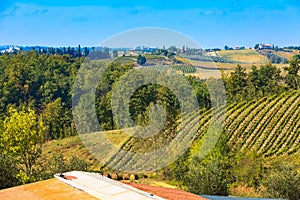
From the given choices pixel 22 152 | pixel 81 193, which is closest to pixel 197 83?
pixel 22 152

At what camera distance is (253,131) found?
35.1m

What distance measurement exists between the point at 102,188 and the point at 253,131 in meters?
29.4

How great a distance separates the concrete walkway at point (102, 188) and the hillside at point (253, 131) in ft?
74.8

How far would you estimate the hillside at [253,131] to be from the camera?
32.3 m

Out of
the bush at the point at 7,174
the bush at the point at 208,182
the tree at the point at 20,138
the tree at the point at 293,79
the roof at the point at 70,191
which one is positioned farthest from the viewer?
the tree at the point at 293,79

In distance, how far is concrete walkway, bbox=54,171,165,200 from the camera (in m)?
7.22

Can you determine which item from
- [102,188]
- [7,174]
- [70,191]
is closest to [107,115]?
[7,174]

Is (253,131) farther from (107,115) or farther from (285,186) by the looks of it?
(285,186)

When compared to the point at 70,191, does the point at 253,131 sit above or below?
below

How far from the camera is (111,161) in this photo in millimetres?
31812

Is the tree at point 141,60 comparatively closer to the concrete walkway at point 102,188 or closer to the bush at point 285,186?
the bush at point 285,186

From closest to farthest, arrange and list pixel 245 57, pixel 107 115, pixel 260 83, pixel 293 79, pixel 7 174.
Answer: pixel 7 174 → pixel 107 115 → pixel 293 79 → pixel 260 83 → pixel 245 57

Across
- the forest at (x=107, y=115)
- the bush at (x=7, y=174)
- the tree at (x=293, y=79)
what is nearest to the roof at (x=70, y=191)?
the bush at (x=7, y=174)

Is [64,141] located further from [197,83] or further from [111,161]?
[197,83]
